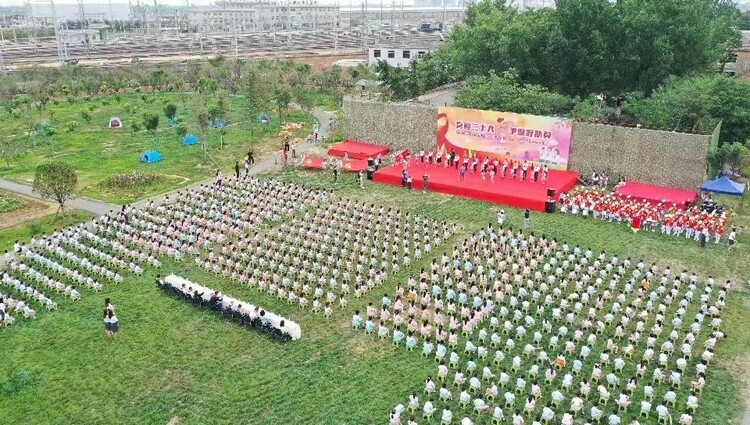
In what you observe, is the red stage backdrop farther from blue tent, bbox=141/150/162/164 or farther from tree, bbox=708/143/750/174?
blue tent, bbox=141/150/162/164

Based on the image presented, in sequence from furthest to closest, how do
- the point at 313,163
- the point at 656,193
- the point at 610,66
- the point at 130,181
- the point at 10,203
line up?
the point at 610,66, the point at 313,163, the point at 130,181, the point at 10,203, the point at 656,193

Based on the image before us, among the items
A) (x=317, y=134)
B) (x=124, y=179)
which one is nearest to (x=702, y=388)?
(x=124, y=179)

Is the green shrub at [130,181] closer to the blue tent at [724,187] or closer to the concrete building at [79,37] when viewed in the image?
the blue tent at [724,187]

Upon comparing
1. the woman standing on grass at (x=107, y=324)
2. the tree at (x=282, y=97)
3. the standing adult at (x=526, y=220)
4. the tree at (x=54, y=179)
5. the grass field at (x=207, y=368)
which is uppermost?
the tree at (x=282, y=97)

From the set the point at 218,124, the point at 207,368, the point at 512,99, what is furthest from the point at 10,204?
the point at 512,99

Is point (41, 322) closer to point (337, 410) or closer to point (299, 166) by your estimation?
point (337, 410)

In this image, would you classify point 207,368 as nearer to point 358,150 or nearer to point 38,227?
point 38,227

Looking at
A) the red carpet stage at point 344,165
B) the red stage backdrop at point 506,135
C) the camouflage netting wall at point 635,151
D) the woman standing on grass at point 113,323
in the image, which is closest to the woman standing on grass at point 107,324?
the woman standing on grass at point 113,323
